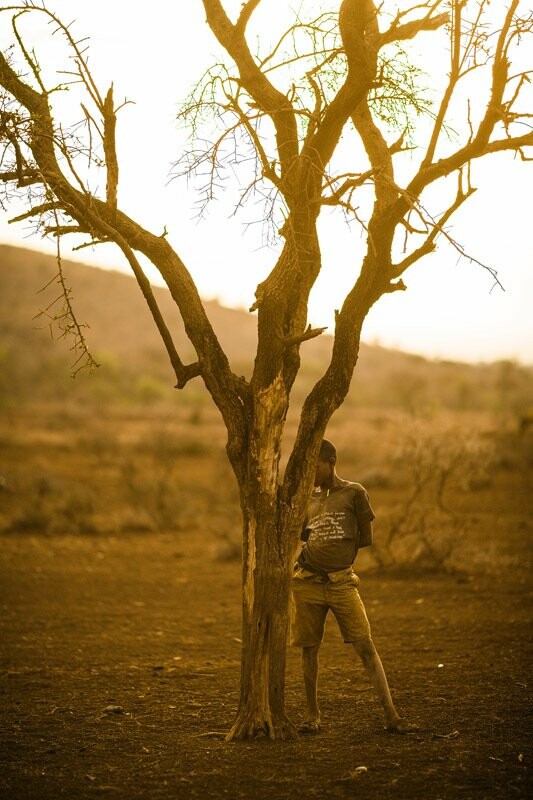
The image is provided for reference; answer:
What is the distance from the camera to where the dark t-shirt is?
5449 mm

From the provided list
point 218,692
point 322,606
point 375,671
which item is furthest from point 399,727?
point 218,692

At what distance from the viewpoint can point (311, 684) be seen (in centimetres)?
559

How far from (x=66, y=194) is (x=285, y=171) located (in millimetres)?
1384

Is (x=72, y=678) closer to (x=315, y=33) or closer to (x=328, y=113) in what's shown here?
(x=328, y=113)

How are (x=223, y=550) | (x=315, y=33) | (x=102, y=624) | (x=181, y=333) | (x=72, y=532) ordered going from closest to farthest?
1. (x=315, y=33)
2. (x=102, y=624)
3. (x=223, y=550)
4. (x=72, y=532)
5. (x=181, y=333)

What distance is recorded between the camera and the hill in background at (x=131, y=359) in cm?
5344

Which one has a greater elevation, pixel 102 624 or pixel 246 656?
pixel 246 656

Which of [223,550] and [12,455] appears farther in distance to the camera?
[12,455]

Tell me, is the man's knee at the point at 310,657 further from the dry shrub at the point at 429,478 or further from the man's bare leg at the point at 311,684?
the dry shrub at the point at 429,478

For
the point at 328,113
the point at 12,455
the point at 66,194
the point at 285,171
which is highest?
the point at 328,113

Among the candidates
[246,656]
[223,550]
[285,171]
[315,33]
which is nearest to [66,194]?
[285,171]

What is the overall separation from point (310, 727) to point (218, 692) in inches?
59.9

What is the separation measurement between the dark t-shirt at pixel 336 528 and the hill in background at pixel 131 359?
36.4 m

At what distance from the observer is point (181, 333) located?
68.8 meters
